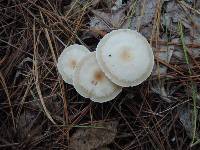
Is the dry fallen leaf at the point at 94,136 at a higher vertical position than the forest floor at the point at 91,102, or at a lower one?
lower

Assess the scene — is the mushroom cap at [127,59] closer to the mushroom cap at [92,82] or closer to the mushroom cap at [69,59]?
the mushroom cap at [92,82]

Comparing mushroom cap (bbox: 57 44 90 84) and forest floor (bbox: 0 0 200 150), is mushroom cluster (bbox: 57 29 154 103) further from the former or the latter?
forest floor (bbox: 0 0 200 150)

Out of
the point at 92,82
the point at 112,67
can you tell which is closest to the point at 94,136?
the point at 92,82

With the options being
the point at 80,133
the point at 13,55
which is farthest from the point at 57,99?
the point at 13,55

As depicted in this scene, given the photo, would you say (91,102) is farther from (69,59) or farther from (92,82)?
(69,59)

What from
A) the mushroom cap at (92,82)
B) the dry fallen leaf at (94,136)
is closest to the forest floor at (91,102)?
the dry fallen leaf at (94,136)

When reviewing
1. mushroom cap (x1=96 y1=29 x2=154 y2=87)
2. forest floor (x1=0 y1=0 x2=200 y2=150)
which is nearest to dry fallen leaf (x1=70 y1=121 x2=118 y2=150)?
forest floor (x1=0 y1=0 x2=200 y2=150)

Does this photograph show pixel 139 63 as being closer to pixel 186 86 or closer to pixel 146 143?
pixel 186 86

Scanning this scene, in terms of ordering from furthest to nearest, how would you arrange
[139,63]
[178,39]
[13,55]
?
[13,55]
[178,39]
[139,63]
